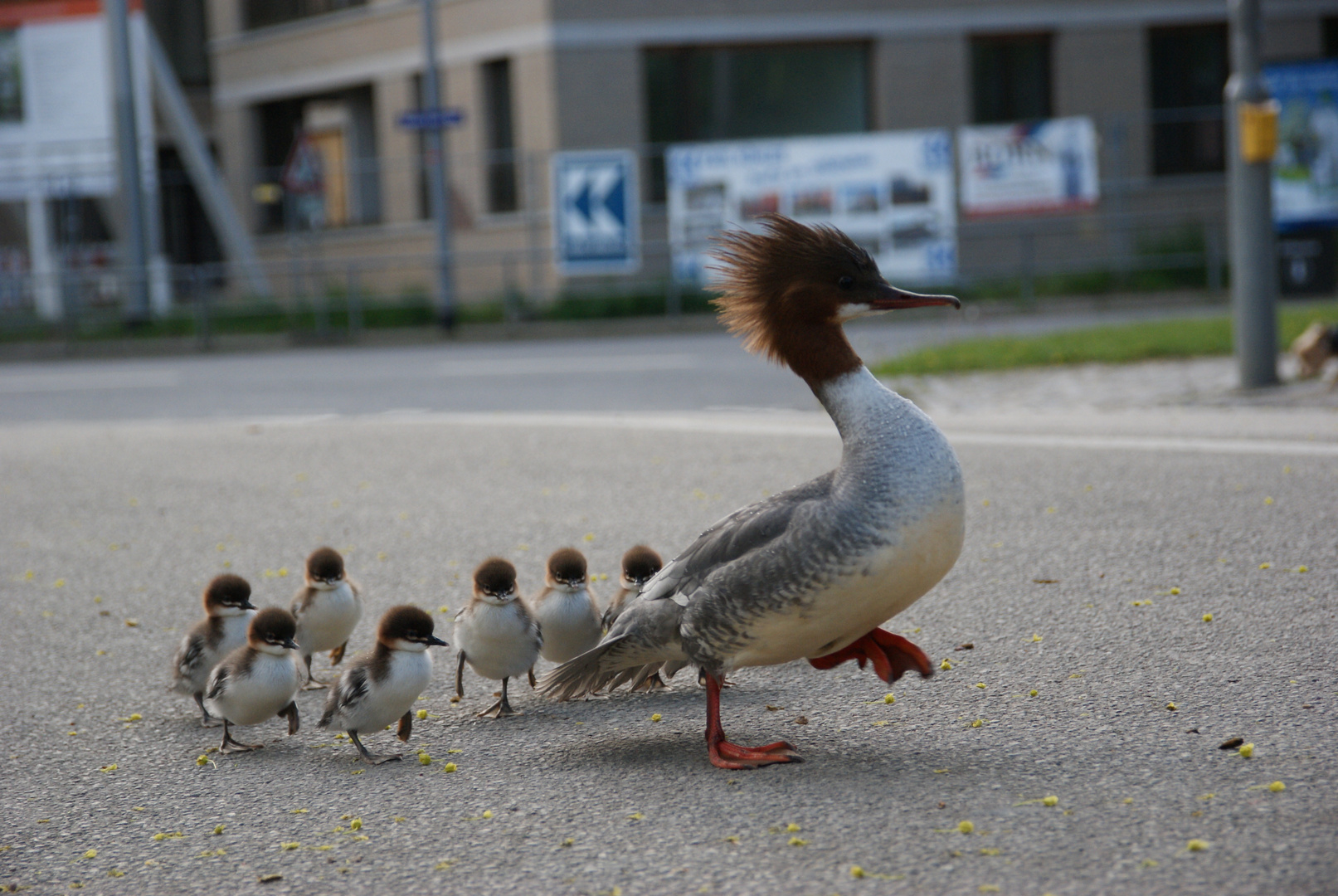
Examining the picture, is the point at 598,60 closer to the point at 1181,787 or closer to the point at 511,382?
the point at 511,382

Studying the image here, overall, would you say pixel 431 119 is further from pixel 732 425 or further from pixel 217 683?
pixel 217 683

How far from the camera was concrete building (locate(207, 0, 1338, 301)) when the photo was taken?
25234 millimetres

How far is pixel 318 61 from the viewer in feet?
96.7

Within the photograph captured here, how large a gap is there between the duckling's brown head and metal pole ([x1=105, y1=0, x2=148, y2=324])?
870 inches

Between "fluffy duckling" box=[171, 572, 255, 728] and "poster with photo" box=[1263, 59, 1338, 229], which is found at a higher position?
"poster with photo" box=[1263, 59, 1338, 229]

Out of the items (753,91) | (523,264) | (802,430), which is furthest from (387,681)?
(753,91)

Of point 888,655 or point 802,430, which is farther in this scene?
point 802,430

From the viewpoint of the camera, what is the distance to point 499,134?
26.7 m

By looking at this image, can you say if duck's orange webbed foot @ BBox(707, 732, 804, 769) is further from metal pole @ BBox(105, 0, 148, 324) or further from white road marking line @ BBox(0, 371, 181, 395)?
metal pole @ BBox(105, 0, 148, 324)

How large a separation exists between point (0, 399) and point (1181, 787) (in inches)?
612

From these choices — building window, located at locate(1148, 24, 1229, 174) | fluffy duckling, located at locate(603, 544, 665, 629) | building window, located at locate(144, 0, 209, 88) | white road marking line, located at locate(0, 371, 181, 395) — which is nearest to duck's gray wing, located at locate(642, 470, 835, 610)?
fluffy duckling, located at locate(603, 544, 665, 629)

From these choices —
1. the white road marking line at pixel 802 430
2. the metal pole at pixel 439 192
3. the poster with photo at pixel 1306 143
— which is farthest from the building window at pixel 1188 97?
the white road marking line at pixel 802 430

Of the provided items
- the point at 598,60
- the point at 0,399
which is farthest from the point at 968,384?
the point at 598,60

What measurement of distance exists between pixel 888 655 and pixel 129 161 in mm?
22580
